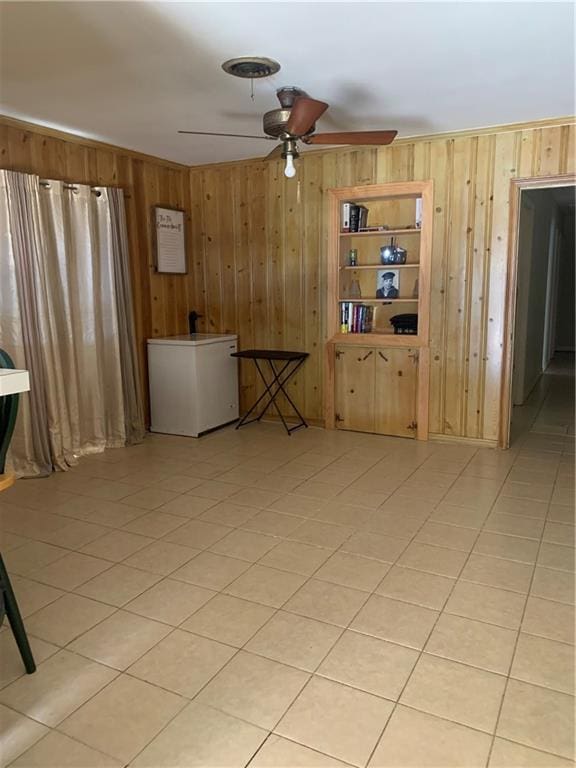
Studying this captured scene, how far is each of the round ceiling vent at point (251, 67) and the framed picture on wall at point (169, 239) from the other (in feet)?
7.39

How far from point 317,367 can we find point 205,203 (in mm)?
1899

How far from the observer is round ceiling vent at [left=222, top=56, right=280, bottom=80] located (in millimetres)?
2770

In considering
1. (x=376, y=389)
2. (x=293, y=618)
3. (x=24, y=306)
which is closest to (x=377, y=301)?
(x=376, y=389)

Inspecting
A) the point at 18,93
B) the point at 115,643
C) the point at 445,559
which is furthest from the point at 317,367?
the point at 115,643

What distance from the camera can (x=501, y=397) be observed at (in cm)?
434

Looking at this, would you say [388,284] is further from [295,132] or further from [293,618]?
[293,618]

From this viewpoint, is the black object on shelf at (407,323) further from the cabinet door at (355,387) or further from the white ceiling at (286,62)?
the white ceiling at (286,62)

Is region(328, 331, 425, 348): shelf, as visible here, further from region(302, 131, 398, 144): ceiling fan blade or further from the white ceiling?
region(302, 131, 398, 144): ceiling fan blade

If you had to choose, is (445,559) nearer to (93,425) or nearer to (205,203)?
(93,425)

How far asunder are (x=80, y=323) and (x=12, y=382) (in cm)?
280

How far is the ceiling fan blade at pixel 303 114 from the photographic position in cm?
271

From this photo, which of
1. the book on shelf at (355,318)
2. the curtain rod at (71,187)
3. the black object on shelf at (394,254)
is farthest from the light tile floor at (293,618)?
the curtain rod at (71,187)

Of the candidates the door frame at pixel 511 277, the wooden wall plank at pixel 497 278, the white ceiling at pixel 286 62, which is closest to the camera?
the white ceiling at pixel 286 62

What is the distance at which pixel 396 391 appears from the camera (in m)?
4.68
